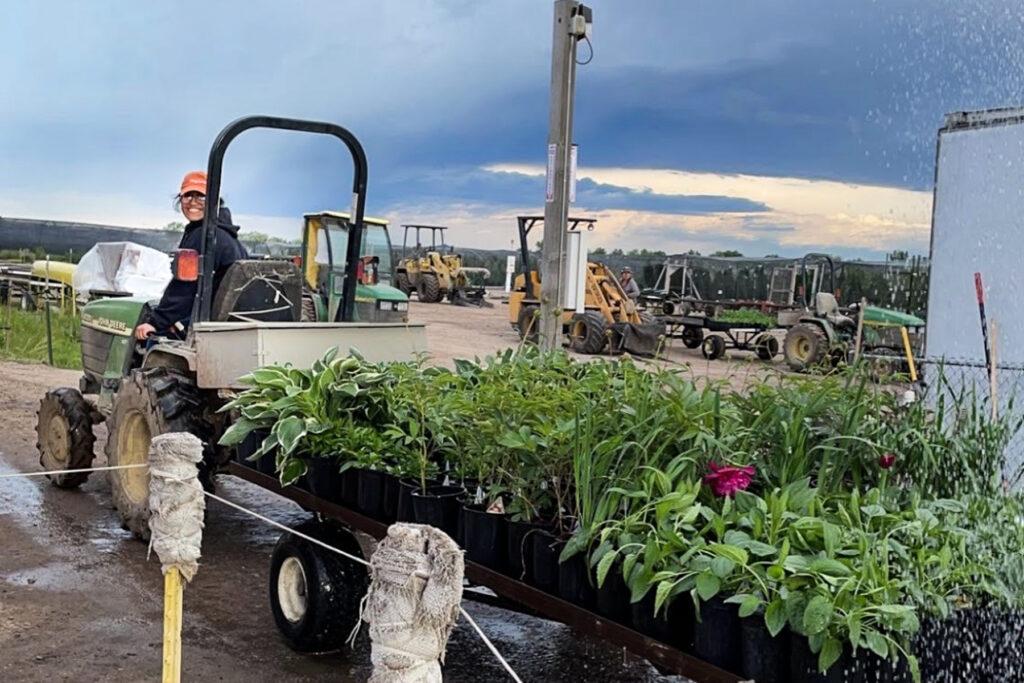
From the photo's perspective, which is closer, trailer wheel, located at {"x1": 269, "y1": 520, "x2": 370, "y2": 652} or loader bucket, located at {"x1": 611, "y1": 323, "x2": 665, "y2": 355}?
trailer wheel, located at {"x1": 269, "y1": 520, "x2": 370, "y2": 652}

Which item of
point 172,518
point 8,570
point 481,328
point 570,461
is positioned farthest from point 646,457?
point 481,328

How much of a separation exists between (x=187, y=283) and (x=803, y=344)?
1172 cm

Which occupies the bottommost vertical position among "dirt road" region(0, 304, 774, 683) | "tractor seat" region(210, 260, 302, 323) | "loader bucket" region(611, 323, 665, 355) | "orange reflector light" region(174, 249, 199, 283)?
"dirt road" region(0, 304, 774, 683)

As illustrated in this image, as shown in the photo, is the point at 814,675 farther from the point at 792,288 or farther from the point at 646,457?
the point at 792,288

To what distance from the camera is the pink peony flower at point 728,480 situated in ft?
8.84

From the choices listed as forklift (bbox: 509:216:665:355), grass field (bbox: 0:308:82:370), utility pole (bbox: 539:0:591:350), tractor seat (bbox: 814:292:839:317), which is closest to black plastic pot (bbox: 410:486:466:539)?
utility pole (bbox: 539:0:591:350)

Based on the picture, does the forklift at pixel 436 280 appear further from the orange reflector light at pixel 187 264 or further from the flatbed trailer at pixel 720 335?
the orange reflector light at pixel 187 264

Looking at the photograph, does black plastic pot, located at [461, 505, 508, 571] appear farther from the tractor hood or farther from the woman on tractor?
the tractor hood

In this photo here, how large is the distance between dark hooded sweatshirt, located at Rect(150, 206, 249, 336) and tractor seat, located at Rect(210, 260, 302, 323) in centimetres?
9

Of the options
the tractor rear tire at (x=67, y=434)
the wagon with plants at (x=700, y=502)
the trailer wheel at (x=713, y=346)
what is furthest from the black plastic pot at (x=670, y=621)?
the trailer wheel at (x=713, y=346)

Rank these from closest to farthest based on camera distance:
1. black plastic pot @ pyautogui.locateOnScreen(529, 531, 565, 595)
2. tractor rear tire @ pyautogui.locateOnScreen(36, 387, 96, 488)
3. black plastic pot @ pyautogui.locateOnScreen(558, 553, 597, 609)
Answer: black plastic pot @ pyautogui.locateOnScreen(558, 553, 597, 609), black plastic pot @ pyautogui.locateOnScreen(529, 531, 565, 595), tractor rear tire @ pyautogui.locateOnScreen(36, 387, 96, 488)

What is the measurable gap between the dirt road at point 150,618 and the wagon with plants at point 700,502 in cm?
54

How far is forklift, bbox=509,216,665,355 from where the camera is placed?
15773mm

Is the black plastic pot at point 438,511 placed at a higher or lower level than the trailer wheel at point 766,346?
higher
